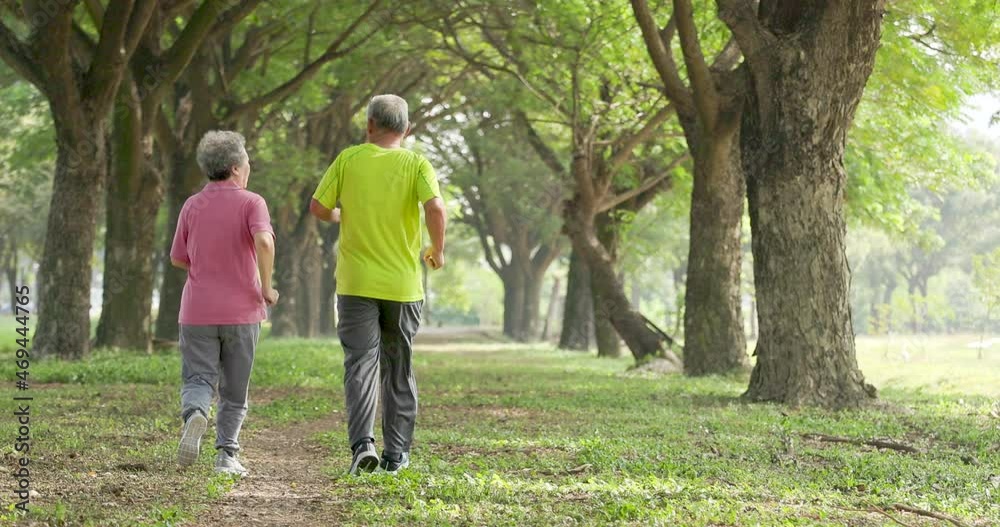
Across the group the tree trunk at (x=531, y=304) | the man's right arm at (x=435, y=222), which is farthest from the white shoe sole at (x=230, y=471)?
the tree trunk at (x=531, y=304)

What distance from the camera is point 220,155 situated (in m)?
6.92

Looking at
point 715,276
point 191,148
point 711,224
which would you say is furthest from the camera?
point 191,148

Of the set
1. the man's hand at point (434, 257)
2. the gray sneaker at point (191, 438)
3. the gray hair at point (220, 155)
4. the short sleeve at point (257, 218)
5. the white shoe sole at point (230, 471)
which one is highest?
the gray hair at point (220, 155)

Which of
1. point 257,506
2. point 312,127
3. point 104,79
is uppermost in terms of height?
point 312,127

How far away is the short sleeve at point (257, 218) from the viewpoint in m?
6.83

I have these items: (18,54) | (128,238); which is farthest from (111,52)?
(128,238)

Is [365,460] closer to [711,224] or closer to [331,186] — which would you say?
[331,186]

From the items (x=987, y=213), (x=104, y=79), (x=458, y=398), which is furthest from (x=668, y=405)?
(x=987, y=213)

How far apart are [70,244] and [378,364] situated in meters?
11.0

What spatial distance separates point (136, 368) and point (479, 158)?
87.2ft

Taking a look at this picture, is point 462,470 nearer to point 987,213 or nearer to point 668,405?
point 668,405

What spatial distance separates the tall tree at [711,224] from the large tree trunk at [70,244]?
788 centimetres

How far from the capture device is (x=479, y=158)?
40.5 meters

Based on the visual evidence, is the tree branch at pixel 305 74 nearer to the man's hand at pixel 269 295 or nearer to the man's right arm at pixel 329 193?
the man's right arm at pixel 329 193
